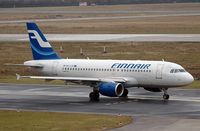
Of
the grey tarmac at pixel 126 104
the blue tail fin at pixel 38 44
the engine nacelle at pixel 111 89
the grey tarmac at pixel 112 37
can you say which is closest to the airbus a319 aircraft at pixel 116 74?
the engine nacelle at pixel 111 89

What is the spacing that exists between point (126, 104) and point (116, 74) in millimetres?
4258

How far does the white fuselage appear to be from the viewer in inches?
2080

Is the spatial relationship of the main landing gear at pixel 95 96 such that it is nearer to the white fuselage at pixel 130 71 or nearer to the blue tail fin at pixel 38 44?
the white fuselage at pixel 130 71

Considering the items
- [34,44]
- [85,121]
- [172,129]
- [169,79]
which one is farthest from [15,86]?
[172,129]

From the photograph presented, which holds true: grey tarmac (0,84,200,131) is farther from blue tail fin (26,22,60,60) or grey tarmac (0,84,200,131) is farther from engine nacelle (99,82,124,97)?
blue tail fin (26,22,60,60)

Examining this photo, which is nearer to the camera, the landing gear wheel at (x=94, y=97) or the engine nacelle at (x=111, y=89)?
the engine nacelle at (x=111, y=89)

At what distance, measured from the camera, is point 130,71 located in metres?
54.0

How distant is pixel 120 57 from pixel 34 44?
86.3ft

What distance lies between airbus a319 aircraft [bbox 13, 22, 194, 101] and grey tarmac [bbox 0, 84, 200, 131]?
3.77ft

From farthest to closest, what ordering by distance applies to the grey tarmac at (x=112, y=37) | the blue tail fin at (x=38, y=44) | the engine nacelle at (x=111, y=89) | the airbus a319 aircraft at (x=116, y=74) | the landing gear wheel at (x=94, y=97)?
the grey tarmac at (x=112, y=37)
the blue tail fin at (x=38, y=44)
the landing gear wheel at (x=94, y=97)
the airbus a319 aircraft at (x=116, y=74)
the engine nacelle at (x=111, y=89)

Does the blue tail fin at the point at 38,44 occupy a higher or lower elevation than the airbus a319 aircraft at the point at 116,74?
higher

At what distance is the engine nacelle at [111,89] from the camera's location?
51.6m

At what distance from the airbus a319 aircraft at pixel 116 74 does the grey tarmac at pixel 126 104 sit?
3.77ft

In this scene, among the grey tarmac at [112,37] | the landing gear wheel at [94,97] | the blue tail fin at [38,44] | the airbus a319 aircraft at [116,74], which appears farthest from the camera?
the grey tarmac at [112,37]
